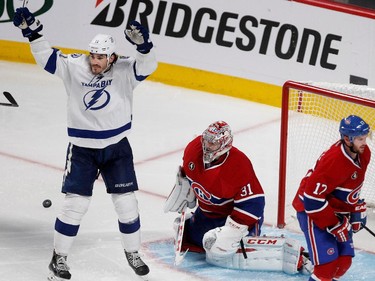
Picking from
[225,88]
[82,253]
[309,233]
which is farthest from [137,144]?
[309,233]

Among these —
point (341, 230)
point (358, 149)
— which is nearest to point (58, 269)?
point (341, 230)

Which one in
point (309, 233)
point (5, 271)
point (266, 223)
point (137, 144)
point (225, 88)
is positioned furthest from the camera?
point (225, 88)

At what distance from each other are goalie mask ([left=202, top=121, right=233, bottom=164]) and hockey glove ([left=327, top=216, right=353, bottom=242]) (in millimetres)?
597

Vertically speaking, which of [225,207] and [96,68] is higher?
[96,68]

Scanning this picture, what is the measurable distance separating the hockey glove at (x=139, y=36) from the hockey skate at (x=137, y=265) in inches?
35.8

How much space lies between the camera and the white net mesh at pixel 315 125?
5.41m

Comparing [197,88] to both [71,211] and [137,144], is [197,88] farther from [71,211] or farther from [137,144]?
[71,211]

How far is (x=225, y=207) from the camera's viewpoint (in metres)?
4.97

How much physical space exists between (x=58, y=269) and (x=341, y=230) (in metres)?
1.23

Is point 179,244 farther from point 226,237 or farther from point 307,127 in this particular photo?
point 307,127

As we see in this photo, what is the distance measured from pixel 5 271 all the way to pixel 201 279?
86 centimetres

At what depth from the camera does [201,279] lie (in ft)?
15.9

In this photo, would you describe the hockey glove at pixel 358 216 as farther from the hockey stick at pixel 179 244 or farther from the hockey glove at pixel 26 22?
the hockey glove at pixel 26 22

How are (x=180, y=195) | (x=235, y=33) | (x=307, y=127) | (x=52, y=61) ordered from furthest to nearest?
1. (x=235, y=33)
2. (x=307, y=127)
3. (x=180, y=195)
4. (x=52, y=61)
